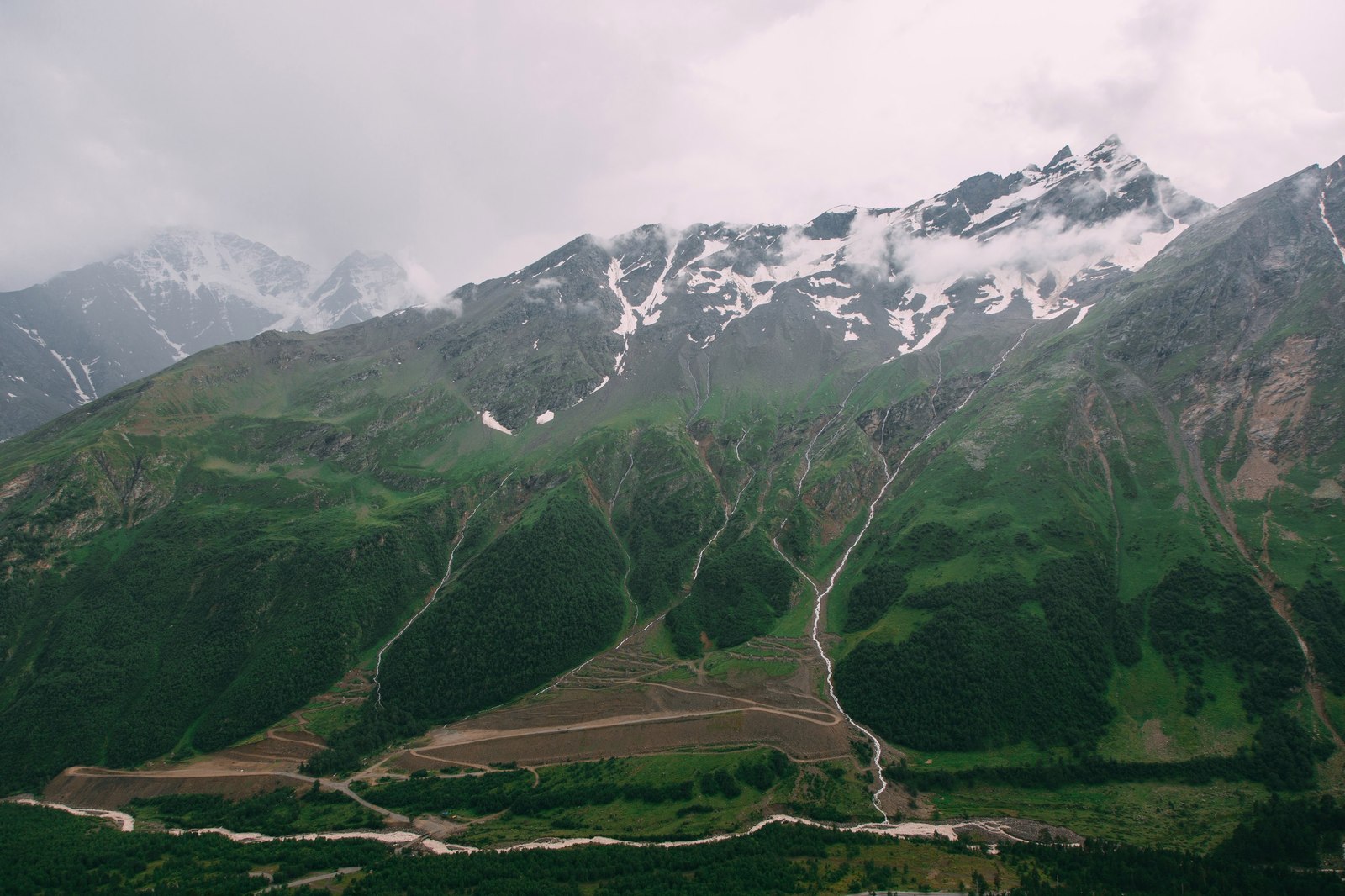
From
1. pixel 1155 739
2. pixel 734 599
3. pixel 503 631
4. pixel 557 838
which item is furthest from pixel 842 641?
pixel 503 631

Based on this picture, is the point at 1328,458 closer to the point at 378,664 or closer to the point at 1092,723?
the point at 1092,723

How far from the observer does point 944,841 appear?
9288 cm

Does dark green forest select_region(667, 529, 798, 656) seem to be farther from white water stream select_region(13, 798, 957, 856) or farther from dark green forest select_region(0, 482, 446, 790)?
dark green forest select_region(0, 482, 446, 790)

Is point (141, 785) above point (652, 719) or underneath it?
above

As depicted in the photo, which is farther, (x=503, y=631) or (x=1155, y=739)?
(x=503, y=631)

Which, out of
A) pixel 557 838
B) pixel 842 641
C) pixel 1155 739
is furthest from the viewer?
pixel 842 641

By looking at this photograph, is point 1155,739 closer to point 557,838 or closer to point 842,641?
point 842,641

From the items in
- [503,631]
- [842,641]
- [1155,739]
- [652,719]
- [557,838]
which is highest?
[503,631]

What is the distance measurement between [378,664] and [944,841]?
145665 millimetres

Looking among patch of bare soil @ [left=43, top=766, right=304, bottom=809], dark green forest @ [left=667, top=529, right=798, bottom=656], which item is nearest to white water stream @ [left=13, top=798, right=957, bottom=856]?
patch of bare soil @ [left=43, top=766, right=304, bottom=809]

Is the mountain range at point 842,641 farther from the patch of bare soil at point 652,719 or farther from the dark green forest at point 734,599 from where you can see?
the dark green forest at point 734,599

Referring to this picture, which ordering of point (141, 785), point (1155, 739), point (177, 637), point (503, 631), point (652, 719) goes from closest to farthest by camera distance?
point (1155, 739)
point (141, 785)
point (652, 719)
point (177, 637)
point (503, 631)

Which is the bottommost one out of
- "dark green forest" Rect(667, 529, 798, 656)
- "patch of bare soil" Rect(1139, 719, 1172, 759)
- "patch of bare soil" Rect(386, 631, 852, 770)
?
"patch of bare soil" Rect(1139, 719, 1172, 759)

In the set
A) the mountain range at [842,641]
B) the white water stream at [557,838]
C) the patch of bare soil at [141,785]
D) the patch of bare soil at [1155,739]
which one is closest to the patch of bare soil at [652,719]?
the mountain range at [842,641]
